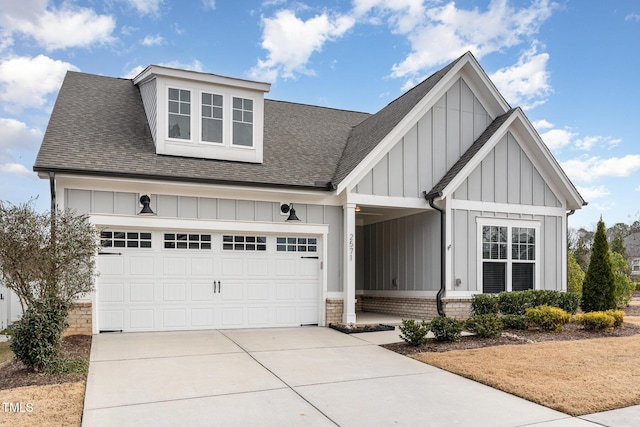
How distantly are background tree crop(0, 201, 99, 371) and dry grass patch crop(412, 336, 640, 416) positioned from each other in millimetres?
5886

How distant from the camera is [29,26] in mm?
12992

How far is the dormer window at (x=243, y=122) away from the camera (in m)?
12.5

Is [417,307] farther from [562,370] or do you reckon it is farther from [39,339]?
[39,339]

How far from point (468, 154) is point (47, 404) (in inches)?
441

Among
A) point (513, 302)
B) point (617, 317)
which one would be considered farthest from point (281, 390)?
point (617, 317)

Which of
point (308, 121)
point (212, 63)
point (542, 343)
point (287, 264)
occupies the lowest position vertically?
point (542, 343)

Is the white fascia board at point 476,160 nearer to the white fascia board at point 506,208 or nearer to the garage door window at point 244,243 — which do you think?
the white fascia board at point 506,208

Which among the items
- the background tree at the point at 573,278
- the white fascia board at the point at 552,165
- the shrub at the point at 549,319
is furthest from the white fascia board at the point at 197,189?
the background tree at the point at 573,278

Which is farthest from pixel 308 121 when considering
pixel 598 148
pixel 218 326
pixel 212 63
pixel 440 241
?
pixel 598 148

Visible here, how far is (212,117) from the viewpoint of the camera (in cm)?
1225

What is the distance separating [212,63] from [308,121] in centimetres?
356

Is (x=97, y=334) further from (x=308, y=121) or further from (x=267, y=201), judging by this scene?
(x=308, y=121)

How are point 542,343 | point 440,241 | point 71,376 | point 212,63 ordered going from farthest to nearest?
point 212,63
point 440,241
point 542,343
point 71,376

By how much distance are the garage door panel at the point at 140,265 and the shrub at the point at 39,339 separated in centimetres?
316
